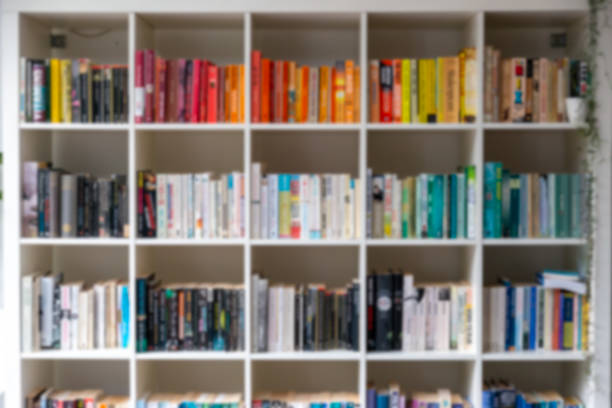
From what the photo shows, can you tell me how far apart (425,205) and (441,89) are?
1.51ft

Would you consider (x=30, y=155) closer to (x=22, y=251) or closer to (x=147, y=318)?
(x=22, y=251)

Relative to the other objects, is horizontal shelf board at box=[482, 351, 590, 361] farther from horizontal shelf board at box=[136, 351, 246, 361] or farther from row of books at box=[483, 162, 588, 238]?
horizontal shelf board at box=[136, 351, 246, 361]

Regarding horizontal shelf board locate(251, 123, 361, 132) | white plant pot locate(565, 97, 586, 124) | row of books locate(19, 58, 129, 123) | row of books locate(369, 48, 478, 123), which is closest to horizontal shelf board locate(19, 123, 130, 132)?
row of books locate(19, 58, 129, 123)

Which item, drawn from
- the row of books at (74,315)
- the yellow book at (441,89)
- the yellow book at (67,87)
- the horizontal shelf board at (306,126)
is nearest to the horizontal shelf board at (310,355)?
the row of books at (74,315)

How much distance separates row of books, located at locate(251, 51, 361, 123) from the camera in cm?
250

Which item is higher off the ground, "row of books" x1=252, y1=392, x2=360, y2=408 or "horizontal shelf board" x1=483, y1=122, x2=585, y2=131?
"horizontal shelf board" x1=483, y1=122, x2=585, y2=131

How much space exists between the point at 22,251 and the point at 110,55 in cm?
94

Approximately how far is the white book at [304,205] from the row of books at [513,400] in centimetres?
96

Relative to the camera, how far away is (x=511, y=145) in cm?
282

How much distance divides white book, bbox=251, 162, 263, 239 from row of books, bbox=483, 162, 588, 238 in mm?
890

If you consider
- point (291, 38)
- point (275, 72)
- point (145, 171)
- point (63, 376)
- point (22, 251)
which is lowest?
point (63, 376)

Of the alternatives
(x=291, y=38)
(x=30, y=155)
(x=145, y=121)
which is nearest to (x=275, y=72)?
(x=291, y=38)

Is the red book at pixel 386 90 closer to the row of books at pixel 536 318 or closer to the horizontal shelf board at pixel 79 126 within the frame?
the row of books at pixel 536 318

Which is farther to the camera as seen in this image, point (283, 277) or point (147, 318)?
point (283, 277)
